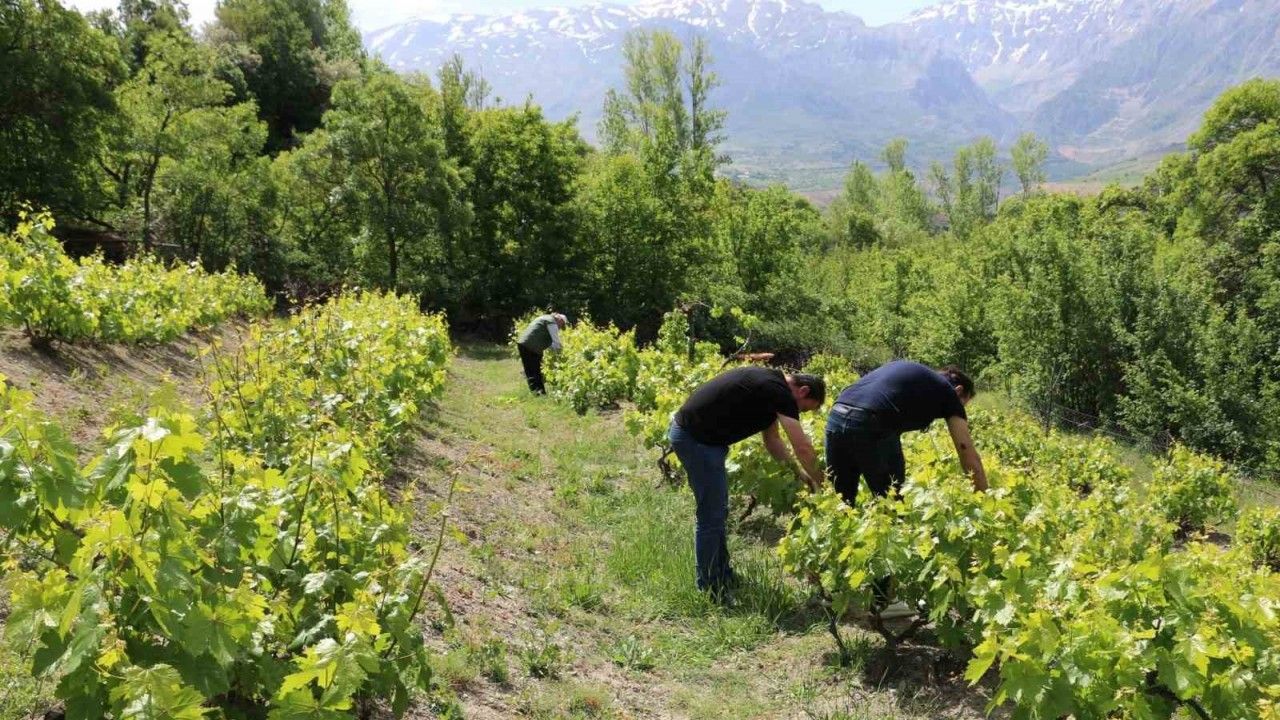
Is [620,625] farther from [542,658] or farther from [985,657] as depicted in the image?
[985,657]

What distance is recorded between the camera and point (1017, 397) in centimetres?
2841

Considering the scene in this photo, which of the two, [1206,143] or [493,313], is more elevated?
[1206,143]

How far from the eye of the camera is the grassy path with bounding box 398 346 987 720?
165 inches

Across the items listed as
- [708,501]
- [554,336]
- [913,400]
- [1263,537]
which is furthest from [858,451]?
[1263,537]

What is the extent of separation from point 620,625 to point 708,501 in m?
1.05

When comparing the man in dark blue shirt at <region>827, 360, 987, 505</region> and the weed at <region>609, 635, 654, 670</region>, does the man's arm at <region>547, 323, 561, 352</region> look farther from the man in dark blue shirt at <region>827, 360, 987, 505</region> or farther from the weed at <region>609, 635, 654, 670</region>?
the weed at <region>609, 635, 654, 670</region>

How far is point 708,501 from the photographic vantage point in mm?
5348

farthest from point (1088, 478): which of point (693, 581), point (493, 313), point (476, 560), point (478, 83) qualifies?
point (478, 83)

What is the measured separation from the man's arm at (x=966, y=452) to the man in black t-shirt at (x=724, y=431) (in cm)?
91

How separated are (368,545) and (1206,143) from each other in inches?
1669

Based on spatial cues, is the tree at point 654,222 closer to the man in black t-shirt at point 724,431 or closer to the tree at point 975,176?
the man in black t-shirt at point 724,431

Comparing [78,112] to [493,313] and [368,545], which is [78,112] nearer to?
[493,313]

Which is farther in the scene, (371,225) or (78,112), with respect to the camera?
(371,225)

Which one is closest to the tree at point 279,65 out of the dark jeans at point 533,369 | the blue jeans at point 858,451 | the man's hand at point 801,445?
the dark jeans at point 533,369
